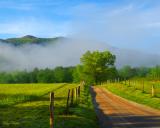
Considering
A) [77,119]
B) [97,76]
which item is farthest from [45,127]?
[97,76]

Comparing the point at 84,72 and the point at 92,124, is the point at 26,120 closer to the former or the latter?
the point at 92,124

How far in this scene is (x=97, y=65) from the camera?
175500 millimetres

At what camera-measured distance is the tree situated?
17188 cm

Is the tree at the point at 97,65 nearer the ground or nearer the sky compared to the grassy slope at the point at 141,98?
nearer the sky

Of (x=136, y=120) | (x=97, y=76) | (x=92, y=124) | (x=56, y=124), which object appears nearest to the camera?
(x=56, y=124)

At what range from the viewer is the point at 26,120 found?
982 inches

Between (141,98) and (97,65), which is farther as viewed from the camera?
(97,65)

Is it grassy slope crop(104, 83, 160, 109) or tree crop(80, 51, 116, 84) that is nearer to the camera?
grassy slope crop(104, 83, 160, 109)

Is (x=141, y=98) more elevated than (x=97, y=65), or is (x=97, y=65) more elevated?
(x=97, y=65)

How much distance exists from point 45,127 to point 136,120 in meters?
8.56

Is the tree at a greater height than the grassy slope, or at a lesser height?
greater

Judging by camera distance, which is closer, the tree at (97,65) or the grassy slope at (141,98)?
the grassy slope at (141,98)

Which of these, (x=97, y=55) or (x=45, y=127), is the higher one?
(x=97, y=55)

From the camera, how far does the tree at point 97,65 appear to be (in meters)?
172
